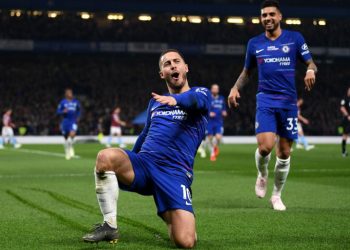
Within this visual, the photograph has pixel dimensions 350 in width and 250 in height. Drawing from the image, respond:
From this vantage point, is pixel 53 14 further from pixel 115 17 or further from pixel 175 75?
pixel 175 75

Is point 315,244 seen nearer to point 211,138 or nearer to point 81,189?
point 81,189

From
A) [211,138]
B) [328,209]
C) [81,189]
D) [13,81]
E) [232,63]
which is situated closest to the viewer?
[328,209]

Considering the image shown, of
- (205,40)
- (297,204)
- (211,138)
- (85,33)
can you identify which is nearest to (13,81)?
(85,33)

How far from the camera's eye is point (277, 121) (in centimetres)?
984

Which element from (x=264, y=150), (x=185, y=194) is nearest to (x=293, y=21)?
(x=264, y=150)

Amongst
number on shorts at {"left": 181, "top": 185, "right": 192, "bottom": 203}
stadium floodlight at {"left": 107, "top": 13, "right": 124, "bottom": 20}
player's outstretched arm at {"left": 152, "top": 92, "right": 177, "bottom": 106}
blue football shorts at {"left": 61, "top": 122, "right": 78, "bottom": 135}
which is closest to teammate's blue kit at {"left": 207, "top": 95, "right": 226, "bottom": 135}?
blue football shorts at {"left": 61, "top": 122, "right": 78, "bottom": 135}

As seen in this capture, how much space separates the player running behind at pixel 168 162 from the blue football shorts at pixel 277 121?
2.81m

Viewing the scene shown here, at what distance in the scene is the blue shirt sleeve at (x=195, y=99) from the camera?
21.1 ft

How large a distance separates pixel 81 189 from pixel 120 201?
2154 mm

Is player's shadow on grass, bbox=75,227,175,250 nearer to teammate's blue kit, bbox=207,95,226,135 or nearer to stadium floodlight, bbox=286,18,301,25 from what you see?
teammate's blue kit, bbox=207,95,226,135

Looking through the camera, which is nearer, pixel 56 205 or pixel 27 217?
pixel 27 217

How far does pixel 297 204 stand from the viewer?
1046 cm

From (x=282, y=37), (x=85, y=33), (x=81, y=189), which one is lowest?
(x=81, y=189)

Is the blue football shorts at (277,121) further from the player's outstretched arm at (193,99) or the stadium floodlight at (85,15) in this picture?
the stadium floodlight at (85,15)
